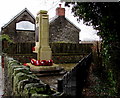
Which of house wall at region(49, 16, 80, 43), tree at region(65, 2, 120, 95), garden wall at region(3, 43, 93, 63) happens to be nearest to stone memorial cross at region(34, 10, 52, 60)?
tree at region(65, 2, 120, 95)

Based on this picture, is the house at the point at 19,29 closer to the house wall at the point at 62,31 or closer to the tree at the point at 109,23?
the house wall at the point at 62,31

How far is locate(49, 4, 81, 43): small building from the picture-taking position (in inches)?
867

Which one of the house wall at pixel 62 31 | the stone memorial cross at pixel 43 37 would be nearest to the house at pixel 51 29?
the house wall at pixel 62 31

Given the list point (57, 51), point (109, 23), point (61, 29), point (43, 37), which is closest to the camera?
point (109, 23)

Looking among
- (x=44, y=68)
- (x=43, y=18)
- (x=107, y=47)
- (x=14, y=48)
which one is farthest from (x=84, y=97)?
(x=14, y=48)

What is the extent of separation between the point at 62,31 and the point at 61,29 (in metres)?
0.33

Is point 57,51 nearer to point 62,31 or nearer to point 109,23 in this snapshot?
A: point 62,31

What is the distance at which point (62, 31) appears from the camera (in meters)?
22.5

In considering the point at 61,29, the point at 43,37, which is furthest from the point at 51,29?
the point at 43,37

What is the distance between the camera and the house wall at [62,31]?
22.1 m

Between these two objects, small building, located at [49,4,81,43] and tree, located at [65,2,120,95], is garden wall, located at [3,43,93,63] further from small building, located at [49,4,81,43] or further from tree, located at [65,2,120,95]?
tree, located at [65,2,120,95]

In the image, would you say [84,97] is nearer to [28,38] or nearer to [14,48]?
[14,48]

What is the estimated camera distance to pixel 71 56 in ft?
54.1

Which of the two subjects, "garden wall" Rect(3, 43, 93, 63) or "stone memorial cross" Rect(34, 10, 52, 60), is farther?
"garden wall" Rect(3, 43, 93, 63)
